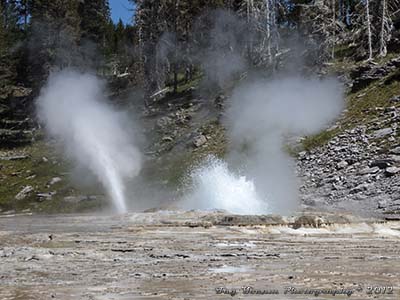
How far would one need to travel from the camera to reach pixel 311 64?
133 feet

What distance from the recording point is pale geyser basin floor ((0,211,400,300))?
815 centimetres

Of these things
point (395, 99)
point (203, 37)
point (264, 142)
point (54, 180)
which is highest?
point (203, 37)

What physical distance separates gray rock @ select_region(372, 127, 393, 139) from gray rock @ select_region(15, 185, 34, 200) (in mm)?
17694

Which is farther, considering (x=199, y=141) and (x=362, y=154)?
(x=199, y=141)

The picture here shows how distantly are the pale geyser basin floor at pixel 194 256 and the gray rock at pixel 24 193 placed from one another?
15582mm

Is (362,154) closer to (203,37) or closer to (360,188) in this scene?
(360,188)

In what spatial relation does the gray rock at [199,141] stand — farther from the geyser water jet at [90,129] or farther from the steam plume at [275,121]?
the geyser water jet at [90,129]

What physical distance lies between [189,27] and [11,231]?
3560cm

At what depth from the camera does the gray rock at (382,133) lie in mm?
26516

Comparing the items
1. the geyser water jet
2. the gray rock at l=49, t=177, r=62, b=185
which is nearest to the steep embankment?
the geyser water jet

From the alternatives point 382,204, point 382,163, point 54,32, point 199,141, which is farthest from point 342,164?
point 54,32

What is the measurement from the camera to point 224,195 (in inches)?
931

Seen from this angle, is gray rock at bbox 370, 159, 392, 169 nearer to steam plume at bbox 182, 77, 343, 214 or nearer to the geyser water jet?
steam plume at bbox 182, 77, 343, 214

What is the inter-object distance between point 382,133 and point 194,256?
17588 millimetres
